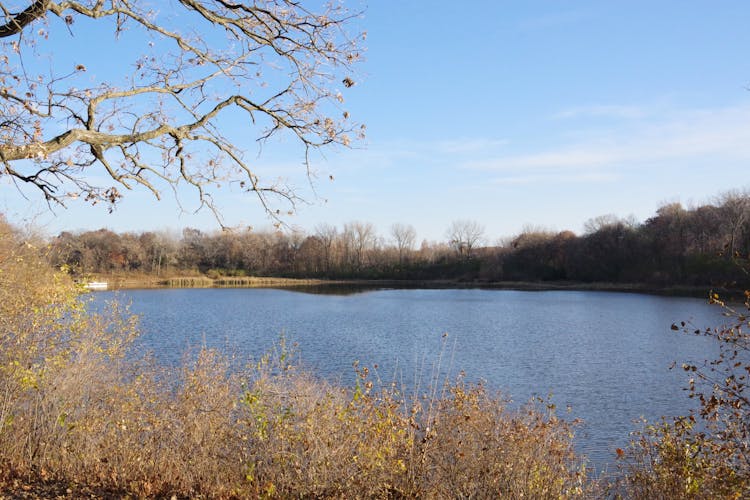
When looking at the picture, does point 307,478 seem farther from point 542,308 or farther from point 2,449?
point 542,308

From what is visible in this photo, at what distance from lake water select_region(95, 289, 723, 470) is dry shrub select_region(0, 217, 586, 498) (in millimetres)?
2531

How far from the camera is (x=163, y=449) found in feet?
20.6

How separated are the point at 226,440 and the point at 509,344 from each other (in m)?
16.3

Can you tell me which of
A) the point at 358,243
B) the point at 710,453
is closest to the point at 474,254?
the point at 358,243

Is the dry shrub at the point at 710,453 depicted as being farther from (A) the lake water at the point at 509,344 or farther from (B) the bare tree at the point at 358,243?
(B) the bare tree at the point at 358,243

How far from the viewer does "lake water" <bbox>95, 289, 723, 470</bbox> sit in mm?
13355

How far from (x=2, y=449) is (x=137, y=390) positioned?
2.96m

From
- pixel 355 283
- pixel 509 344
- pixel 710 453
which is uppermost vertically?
pixel 355 283

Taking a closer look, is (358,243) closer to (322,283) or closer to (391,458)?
(322,283)

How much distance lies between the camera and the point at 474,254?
81.4m

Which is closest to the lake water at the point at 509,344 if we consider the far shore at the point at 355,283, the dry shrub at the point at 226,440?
the dry shrub at the point at 226,440

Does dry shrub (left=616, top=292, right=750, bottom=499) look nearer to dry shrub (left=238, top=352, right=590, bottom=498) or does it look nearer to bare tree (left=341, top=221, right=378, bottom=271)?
dry shrub (left=238, top=352, right=590, bottom=498)

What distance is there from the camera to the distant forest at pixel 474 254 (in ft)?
173

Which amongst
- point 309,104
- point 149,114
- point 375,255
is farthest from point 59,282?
point 375,255
